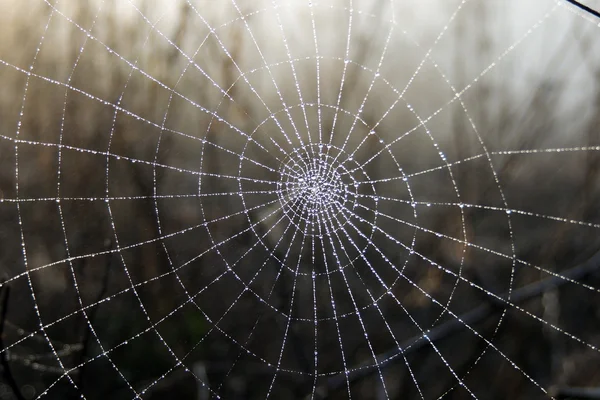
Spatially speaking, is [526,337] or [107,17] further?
[526,337]

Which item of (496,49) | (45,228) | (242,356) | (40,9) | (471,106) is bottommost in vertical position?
(242,356)

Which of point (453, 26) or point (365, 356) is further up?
point (453, 26)

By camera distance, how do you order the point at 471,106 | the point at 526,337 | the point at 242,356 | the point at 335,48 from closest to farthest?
1. the point at 335,48
2. the point at 471,106
3. the point at 526,337
4. the point at 242,356

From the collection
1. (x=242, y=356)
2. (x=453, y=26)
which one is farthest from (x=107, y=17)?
(x=242, y=356)

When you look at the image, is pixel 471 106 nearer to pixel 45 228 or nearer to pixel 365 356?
pixel 365 356

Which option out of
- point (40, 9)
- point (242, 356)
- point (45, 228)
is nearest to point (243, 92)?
point (40, 9)

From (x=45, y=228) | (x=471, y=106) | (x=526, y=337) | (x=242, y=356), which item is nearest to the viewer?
(x=471, y=106)

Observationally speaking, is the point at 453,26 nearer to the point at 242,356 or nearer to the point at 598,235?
the point at 598,235
